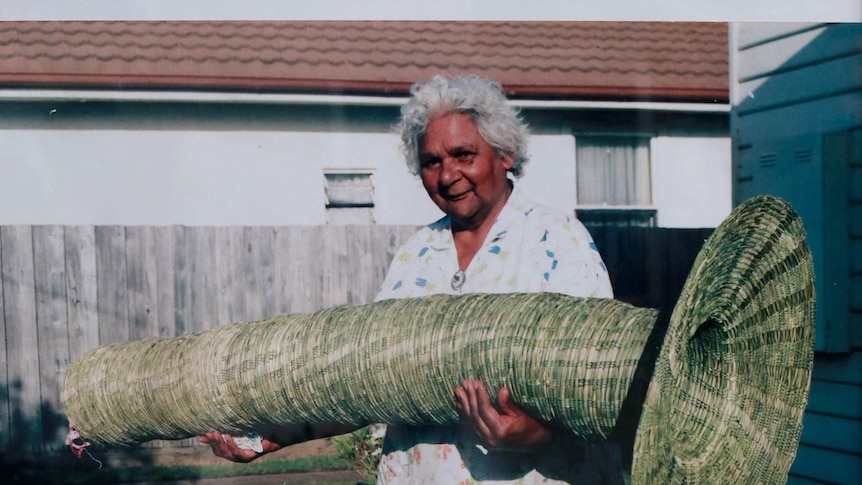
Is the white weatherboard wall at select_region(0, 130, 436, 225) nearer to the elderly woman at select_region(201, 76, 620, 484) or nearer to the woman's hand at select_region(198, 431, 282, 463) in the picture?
the elderly woman at select_region(201, 76, 620, 484)

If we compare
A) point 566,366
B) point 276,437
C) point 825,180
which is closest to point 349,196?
point 276,437

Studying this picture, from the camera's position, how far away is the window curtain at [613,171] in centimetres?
293

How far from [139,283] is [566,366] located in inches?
88.9

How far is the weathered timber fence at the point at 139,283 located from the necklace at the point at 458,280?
1248 millimetres

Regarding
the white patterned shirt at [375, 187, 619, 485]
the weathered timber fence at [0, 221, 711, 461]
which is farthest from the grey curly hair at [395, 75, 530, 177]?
the weathered timber fence at [0, 221, 711, 461]

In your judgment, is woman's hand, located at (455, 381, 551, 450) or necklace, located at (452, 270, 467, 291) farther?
necklace, located at (452, 270, 467, 291)

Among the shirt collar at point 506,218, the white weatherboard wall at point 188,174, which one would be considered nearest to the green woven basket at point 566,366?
the shirt collar at point 506,218

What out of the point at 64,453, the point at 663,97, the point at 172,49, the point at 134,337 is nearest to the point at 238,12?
the point at 172,49

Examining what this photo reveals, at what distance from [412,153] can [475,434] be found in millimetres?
555

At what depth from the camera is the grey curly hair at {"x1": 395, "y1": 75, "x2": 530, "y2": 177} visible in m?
1.57

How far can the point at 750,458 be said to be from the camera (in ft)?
4.12

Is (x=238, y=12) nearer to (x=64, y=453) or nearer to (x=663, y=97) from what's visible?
(x=663, y=97)

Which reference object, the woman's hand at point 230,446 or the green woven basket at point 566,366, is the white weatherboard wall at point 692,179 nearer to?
the green woven basket at point 566,366

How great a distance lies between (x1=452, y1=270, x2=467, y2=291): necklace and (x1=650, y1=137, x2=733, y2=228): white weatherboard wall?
115cm
